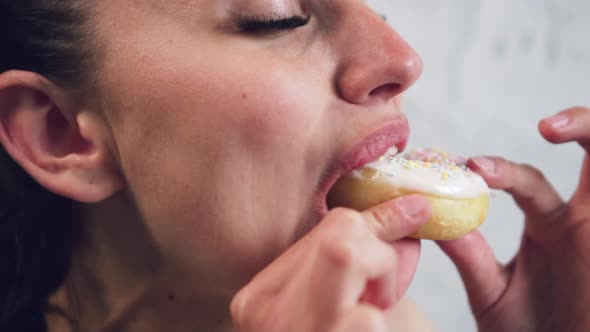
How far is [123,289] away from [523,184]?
85 cm

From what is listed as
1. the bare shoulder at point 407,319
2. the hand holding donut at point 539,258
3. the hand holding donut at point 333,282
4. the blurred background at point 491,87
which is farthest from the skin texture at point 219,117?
the blurred background at point 491,87

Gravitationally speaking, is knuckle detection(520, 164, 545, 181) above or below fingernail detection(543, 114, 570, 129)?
below

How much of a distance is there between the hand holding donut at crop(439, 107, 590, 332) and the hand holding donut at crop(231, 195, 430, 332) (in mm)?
517

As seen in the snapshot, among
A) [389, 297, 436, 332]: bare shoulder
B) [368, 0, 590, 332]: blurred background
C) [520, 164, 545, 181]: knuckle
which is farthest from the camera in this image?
[368, 0, 590, 332]: blurred background

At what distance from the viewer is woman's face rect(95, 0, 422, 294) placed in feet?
2.66

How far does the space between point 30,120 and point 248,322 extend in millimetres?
494

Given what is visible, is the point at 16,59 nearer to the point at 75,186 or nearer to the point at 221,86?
the point at 75,186

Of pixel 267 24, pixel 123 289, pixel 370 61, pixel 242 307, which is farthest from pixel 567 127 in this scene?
pixel 123 289

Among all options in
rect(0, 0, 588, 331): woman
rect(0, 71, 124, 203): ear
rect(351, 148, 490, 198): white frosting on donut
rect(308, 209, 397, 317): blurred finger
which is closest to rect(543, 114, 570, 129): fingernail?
rect(351, 148, 490, 198): white frosting on donut

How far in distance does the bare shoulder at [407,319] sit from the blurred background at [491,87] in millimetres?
489

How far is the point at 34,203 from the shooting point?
1089 millimetres

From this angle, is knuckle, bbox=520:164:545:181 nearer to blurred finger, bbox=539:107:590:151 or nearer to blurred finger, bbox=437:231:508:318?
blurred finger, bbox=539:107:590:151

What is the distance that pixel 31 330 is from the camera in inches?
45.8

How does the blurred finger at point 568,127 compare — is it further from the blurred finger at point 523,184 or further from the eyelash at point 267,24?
the eyelash at point 267,24
